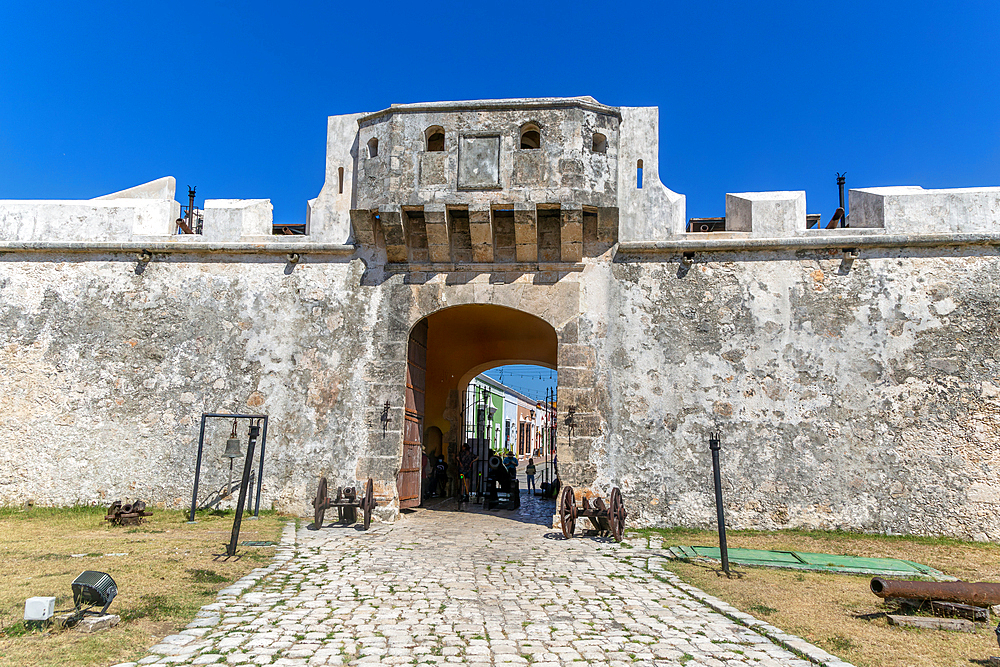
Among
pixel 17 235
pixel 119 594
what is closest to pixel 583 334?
pixel 119 594

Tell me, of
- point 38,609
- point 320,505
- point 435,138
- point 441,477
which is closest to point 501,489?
point 441,477

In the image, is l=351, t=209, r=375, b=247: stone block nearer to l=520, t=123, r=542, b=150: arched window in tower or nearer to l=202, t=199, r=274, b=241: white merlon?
l=202, t=199, r=274, b=241: white merlon

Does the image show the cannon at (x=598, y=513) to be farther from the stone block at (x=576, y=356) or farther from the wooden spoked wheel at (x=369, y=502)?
the wooden spoked wheel at (x=369, y=502)

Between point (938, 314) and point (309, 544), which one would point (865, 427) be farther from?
point (309, 544)

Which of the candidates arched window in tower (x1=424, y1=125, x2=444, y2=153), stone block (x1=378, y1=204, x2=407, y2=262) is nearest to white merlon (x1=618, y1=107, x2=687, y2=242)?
arched window in tower (x1=424, y1=125, x2=444, y2=153)

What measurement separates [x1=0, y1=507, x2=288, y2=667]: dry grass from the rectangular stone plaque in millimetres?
5431

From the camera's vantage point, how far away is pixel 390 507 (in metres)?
9.61

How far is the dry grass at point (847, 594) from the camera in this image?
14.2 feet

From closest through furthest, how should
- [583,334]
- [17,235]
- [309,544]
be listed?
[309,544] < [583,334] < [17,235]

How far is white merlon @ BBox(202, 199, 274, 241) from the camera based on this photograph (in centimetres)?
1053

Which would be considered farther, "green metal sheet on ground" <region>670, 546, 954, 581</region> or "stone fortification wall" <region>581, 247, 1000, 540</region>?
"stone fortification wall" <region>581, 247, 1000, 540</region>

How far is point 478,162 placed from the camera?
9.71m

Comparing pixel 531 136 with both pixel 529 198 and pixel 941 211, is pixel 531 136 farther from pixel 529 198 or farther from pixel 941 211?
pixel 941 211

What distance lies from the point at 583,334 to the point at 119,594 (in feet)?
21.3
